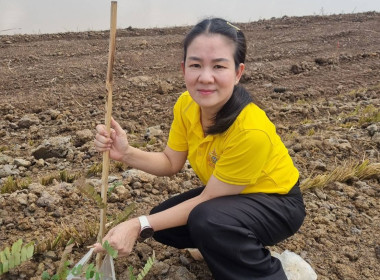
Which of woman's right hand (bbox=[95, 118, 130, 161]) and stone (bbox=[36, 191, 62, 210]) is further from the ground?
woman's right hand (bbox=[95, 118, 130, 161])

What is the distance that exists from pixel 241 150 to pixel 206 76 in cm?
31

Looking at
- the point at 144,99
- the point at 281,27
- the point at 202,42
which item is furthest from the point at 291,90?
the point at 202,42

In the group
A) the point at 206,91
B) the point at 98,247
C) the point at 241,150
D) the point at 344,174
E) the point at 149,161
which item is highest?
the point at 206,91

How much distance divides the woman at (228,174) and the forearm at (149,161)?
12 cm

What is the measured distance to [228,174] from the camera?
184 cm

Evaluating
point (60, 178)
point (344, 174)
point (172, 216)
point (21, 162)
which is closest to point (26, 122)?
point (21, 162)

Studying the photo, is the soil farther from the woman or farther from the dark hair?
the dark hair

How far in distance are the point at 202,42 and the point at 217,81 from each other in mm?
156

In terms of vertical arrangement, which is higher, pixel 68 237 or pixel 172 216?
pixel 172 216

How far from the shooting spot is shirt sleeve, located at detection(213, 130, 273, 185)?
179cm

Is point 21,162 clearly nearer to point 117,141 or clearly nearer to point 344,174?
point 117,141

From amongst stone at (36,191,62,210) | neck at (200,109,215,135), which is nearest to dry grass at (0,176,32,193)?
stone at (36,191,62,210)

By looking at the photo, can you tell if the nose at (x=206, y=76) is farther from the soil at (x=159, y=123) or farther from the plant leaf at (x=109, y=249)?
the soil at (x=159, y=123)

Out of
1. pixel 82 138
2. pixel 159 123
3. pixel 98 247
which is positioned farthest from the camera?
pixel 159 123
